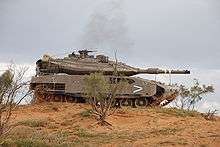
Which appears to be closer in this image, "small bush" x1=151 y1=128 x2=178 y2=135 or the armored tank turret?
"small bush" x1=151 y1=128 x2=178 y2=135

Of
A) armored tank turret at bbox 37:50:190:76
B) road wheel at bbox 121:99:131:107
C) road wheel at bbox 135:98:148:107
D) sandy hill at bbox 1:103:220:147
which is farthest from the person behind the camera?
armored tank turret at bbox 37:50:190:76

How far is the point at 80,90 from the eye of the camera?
3109cm

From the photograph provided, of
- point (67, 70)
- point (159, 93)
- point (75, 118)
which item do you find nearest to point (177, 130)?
point (75, 118)

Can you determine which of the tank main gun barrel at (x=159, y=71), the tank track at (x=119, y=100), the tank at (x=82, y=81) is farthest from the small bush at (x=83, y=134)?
the tank main gun barrel at (x=159, y=71)

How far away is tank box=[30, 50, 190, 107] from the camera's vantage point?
3102 cm

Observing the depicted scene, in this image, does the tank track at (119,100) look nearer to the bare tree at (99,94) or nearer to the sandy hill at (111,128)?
the sandy hill at (111,128)

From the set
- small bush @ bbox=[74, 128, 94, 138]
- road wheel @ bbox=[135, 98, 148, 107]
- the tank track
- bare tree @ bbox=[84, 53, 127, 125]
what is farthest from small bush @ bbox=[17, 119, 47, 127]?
road wheel @ bbox=[135, 98, 148, 107]

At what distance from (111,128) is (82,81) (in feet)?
23.9

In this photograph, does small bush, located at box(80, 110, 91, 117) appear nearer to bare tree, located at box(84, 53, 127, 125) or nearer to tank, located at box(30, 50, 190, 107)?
bare tree, located at box(84, 53, 127, 125)

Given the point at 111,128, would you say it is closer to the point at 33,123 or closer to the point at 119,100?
the point at 33,123

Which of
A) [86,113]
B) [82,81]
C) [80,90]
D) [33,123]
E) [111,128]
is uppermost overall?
[82,81]

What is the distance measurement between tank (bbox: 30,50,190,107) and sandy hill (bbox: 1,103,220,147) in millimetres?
1076

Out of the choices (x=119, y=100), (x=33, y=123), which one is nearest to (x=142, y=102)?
(x=119, y=100)

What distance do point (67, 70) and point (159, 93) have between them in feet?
19.6
